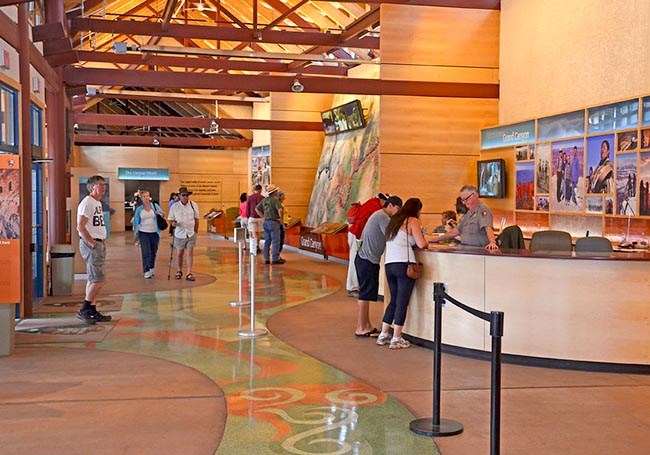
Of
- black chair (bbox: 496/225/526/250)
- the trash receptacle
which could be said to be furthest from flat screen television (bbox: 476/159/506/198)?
the trash receptacle

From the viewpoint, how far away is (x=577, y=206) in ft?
33.5

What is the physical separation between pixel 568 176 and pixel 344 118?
10942 millimetres

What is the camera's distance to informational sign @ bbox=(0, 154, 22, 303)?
6473 mm

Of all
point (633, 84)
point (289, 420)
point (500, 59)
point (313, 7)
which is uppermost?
point (313, 7)

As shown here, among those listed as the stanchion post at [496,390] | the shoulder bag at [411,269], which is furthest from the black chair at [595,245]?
the stanchion post at [496,390]

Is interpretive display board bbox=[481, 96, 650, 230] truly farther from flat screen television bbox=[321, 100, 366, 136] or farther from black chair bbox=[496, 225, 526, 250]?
flat screen television bbox=[321, 100, 366, 136]

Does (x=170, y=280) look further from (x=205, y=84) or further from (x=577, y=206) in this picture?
(x=577, y=206)

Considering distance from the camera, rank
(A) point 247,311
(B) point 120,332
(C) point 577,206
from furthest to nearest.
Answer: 1. (C) point 577,206
2. (A) point 247,311
3. (B) point 120,332

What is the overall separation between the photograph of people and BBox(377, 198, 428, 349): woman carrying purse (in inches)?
144

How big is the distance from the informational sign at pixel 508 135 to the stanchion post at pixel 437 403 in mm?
7561

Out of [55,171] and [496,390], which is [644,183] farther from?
[55,171]

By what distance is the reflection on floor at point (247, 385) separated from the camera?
4.26 meters

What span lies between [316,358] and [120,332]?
Answer: 7.50 ft

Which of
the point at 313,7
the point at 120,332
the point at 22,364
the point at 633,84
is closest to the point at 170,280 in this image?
the point at 120,332
